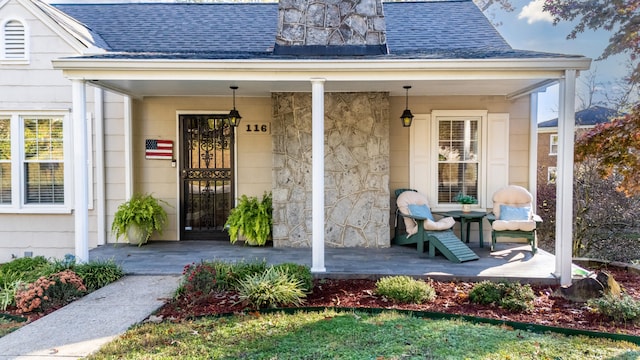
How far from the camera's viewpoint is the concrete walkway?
3445 mm

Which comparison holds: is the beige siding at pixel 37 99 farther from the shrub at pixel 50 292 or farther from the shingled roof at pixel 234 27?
the shrub at pixel 50 292

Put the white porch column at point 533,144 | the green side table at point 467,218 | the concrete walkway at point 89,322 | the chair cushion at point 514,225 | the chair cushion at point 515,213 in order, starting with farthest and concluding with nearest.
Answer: the white porch column at point 533,144 < the green side table at point 467,218 < the chair cushion at point 515,213 < the chair cushion at point 514,225 < the concrete walkway at point 89,322

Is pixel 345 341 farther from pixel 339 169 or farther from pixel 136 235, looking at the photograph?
pixel 136 235

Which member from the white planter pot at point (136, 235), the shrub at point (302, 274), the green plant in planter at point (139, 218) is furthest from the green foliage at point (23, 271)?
the shrub at point (302, 274)

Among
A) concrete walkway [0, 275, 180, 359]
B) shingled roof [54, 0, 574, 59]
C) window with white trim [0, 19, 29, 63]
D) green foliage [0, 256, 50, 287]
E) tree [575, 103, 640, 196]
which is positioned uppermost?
shingled roof [54, 0, 574, 59]

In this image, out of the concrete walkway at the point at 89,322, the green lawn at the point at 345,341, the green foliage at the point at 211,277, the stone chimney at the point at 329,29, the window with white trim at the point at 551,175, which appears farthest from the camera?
the window with white trim at the point at 551,175

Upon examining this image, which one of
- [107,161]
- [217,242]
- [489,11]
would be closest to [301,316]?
[217,242]

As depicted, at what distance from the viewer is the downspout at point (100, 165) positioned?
7.18 metres

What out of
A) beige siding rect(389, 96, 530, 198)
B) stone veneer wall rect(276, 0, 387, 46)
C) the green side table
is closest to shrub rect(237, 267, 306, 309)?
the green side table

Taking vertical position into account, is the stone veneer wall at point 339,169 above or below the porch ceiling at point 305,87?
below

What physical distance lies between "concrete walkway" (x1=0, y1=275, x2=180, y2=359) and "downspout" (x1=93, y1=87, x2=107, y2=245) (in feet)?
7.64

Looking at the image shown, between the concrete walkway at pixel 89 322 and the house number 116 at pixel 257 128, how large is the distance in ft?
10.2

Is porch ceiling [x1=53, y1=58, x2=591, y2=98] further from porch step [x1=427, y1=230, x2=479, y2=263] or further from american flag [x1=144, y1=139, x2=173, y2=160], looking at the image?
porch step [x1=427, y1=230, x2=479, y2=263]

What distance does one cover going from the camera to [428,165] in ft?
24.5
